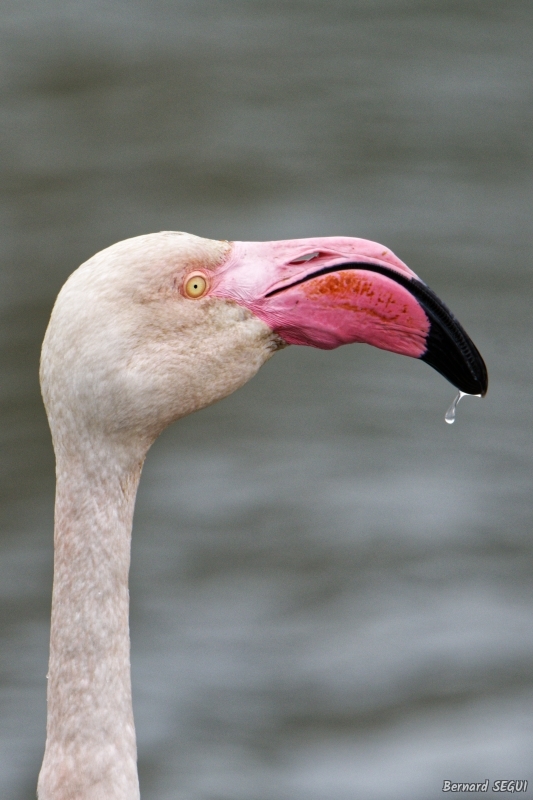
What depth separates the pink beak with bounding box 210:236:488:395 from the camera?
9.78 feet

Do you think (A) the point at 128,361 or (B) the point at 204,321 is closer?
(A) the point at 128,361

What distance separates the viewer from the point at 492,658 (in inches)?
237

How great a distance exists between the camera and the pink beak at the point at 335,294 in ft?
9.78

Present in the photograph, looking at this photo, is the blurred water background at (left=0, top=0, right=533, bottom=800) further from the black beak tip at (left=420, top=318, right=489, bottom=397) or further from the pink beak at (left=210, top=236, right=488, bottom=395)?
the pink beak at (left=210, top=236, right=488, bottom=395)

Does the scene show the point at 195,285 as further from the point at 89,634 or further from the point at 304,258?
the point at 89,634

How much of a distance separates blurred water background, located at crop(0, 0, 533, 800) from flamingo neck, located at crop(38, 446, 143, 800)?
249 cm

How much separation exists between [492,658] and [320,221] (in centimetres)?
348

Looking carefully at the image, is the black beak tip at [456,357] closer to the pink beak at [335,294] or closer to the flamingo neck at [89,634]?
the pink beak at [335,294]

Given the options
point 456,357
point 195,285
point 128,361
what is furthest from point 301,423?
point 128,361

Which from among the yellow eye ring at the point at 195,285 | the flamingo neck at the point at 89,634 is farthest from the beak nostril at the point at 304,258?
the flamingo neck at the point at 89,634

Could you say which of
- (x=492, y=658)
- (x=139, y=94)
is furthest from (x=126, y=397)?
(x=139, y=94)

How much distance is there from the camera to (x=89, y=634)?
2918 millimetres

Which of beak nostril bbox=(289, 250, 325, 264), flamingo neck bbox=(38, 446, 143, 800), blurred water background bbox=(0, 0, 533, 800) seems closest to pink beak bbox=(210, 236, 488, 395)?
beak nostril bbox=(289, 250, 325, 264)

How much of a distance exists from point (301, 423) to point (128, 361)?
15.8 ft
